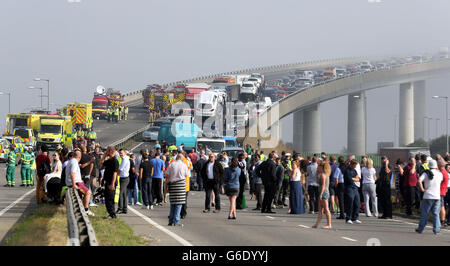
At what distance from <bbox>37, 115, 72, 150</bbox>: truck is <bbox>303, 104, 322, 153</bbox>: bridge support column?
53.4 meters

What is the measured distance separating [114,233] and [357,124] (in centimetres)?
10267

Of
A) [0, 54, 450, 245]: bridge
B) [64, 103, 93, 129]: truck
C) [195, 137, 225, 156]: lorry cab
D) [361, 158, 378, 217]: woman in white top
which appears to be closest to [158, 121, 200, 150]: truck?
[195, 137, 225, 156]: lorry cab

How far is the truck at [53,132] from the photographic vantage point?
62688 mm

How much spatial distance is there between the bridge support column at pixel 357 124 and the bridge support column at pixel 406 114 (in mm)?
9184

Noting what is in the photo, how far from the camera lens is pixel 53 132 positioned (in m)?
62.9

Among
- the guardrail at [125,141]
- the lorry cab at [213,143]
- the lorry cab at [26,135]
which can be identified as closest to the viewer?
the lorry cab at [213,143]

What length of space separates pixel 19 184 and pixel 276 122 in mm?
57434

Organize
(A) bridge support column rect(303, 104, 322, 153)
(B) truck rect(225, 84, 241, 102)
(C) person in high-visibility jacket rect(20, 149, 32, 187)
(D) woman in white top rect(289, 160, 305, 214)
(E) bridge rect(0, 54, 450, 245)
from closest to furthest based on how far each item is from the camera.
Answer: (D) woman in white top rect(289, 160, 305, 214) → (C) person in high-visibility jacket rect(20, 149, 32, 187) → (E) bridge rect(0, 54, 450, 245) → (B) truck rect(225, 84, 241, 102) → (A) bridge support column rect(303, 104, 322, 153)

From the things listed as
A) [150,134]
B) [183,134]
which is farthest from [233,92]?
[183,134]

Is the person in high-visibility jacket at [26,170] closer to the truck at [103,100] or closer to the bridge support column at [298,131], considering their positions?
the truck at [103,100]

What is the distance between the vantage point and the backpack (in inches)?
1034

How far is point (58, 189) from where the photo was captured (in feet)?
83.5

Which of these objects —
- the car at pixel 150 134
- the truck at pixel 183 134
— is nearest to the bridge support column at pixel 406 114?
the car at pixel 150 134

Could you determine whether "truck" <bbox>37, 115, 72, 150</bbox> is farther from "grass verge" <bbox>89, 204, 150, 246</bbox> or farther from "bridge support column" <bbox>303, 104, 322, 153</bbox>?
"bridge support column" <bbox>303, 104, 322, 153</bbox>
